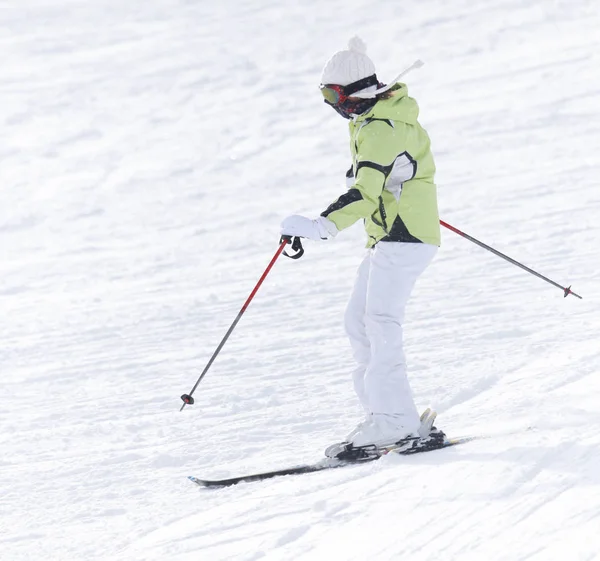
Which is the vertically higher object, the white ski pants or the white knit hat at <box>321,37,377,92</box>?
the white knit hat at <box>321,37,377,92</box>

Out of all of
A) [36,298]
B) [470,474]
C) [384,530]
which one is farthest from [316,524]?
[36,298]

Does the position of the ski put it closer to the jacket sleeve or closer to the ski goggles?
the jacket sleeve

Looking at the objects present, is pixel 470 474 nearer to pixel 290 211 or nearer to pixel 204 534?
pixel 204 534

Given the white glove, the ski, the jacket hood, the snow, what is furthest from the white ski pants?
the jacket hood

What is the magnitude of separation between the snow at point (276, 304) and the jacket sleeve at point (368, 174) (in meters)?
1.08

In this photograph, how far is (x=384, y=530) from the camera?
332cm

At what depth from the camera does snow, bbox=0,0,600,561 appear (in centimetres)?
363

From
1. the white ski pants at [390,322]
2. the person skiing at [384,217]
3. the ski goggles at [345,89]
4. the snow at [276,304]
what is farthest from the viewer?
the white ski pants at [390,322]

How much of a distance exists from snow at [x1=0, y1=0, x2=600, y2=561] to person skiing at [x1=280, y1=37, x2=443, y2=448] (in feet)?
0.97

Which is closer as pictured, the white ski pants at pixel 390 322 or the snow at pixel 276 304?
the snow at pixel 276 304

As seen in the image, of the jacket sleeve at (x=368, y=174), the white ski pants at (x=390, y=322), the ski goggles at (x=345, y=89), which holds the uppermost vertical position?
the ski goggles at (x=345, y=89)

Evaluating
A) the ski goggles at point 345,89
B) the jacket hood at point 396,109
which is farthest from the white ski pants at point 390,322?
the ski goggles at point 345,89

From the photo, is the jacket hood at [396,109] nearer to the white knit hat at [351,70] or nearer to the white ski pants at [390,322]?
the white knit hat at [351,70]

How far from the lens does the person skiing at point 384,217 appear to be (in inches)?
154
